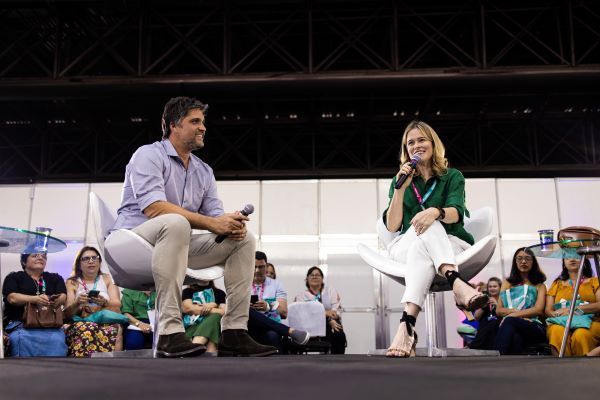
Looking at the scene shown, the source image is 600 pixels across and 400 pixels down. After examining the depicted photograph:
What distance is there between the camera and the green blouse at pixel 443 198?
2.75 meters

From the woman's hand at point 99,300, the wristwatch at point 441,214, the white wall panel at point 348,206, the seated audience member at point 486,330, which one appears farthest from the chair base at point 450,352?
the white wall panel at point 348,206

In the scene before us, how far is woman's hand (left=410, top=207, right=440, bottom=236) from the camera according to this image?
256 cm

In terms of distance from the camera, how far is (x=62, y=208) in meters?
8.48

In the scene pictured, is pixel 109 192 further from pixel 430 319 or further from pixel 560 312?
pixel 430 319

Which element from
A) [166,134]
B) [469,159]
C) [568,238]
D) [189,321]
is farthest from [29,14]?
[568,238]

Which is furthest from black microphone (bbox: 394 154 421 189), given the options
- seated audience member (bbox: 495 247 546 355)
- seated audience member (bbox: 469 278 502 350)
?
seated audience member (bbox: 469 278 502 350)

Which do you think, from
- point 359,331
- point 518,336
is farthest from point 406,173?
point 359,331

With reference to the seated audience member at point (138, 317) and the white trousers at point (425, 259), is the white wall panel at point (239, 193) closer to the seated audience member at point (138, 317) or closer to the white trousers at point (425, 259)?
the seated audience member at point (138, 317)

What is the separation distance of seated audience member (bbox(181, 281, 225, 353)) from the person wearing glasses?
1.77 metres

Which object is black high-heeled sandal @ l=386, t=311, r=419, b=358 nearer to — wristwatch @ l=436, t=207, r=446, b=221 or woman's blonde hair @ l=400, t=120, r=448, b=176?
wristwatch @ l=436, t=207, r=446, b=221

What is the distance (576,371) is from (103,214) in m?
2.05

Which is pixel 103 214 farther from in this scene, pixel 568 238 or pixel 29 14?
pixel 29 14

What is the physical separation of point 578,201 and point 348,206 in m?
3.07

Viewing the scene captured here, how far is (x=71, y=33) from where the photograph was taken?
696 cm
